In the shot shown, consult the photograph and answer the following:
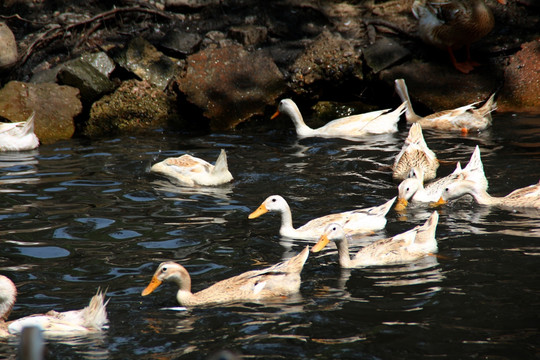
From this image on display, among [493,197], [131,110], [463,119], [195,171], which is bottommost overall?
[493,197]

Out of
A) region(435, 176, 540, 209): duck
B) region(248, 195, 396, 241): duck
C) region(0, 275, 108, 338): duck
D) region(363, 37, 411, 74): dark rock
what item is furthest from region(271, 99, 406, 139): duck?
region(0, 275, 108, 338): duck

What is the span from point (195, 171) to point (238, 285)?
3.74 m

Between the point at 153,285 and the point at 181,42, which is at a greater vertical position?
the point at 181,42

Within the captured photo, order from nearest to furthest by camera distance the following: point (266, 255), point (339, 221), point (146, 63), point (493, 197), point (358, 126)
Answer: point (266, 255) → point (339, 221) → point (493, 197) → point (358, 126) → point (146, 63)

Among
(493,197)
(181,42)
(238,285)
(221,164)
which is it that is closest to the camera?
(238,285)

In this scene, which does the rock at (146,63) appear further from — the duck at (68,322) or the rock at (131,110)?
the duck at (68,322)

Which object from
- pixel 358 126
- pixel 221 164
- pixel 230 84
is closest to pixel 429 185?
pixel 221 164

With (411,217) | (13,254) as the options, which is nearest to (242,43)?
(411,217)

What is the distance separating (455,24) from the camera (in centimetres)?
A: 1192

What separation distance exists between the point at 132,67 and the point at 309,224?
24.0ft

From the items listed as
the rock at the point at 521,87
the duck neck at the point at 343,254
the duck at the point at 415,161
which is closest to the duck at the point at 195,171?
the duck at the point at 415,161

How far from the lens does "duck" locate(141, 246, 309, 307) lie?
5.15 meters

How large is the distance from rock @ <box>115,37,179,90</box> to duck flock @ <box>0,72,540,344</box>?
9.05 ft

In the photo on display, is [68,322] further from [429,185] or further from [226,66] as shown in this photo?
[226,66]
